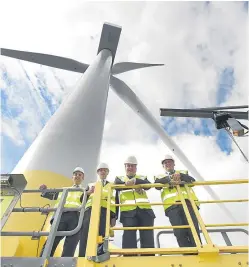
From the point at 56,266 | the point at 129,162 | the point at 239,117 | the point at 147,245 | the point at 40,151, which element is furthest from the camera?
the point at 239,117

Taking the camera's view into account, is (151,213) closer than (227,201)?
No

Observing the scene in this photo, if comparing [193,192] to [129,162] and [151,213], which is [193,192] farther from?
[129,162]

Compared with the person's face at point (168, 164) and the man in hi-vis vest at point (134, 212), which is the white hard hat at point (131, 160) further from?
the person's face at point (168, 164)

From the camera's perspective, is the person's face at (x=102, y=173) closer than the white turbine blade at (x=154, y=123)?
Yes

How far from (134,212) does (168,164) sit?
148cm

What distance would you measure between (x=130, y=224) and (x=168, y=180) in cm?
121

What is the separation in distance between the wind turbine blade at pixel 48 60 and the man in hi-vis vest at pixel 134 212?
39.0 feet

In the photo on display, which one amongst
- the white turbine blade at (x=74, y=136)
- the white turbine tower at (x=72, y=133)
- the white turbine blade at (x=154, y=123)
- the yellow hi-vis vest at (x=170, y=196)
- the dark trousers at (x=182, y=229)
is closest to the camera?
A: the dark trousers at (x=182, y=229)

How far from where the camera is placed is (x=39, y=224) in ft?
22.1

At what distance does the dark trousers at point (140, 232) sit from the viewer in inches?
212

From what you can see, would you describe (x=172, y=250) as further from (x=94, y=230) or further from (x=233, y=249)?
(x=94, y=230)

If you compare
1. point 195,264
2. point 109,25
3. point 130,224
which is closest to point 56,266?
point 195,264

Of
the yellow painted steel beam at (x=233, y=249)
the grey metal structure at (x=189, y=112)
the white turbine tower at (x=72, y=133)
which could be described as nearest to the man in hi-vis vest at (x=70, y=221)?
the white turbine tower at (x=72, y=133)

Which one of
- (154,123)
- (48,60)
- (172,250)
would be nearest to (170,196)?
(172,250)
